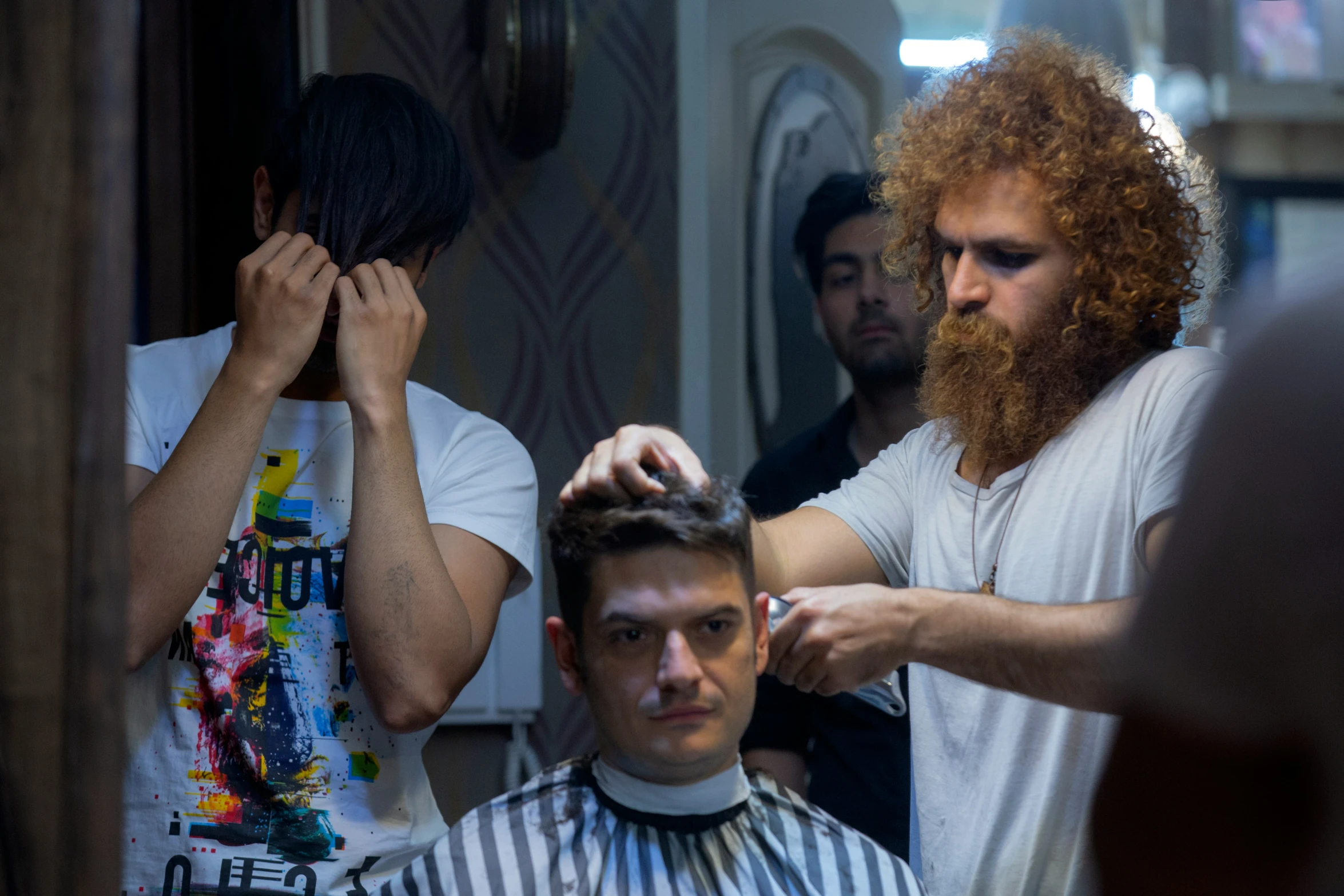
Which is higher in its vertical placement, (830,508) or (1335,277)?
(1335,277)

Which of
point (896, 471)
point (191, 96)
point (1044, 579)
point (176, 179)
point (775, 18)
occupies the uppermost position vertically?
point (775, 18)

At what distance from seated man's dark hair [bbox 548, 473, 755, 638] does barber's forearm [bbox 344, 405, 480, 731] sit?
0.16m

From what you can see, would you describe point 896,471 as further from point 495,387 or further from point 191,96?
point 191,96

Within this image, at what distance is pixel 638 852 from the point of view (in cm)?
151

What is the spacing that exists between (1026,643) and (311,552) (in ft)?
2.67

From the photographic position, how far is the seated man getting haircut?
147 cm

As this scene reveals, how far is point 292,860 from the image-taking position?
139 cm

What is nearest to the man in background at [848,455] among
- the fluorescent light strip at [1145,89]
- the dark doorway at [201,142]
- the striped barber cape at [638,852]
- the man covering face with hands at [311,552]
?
the striped barber cape at [638,852]

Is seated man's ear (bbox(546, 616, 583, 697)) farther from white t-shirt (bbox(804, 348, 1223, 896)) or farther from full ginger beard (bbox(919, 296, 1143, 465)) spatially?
full ginger beard (bbox(919, 296, 1143, 465))

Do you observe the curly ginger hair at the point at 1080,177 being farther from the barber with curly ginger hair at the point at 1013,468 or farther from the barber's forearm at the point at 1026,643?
the barber's forearm at the point at 1026,643

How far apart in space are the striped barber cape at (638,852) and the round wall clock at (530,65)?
138 cm

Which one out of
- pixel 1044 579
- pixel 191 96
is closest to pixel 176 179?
pixel 191 96

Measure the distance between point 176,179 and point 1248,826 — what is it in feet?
7.58

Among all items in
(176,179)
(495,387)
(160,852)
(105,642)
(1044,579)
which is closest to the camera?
(105,642)
